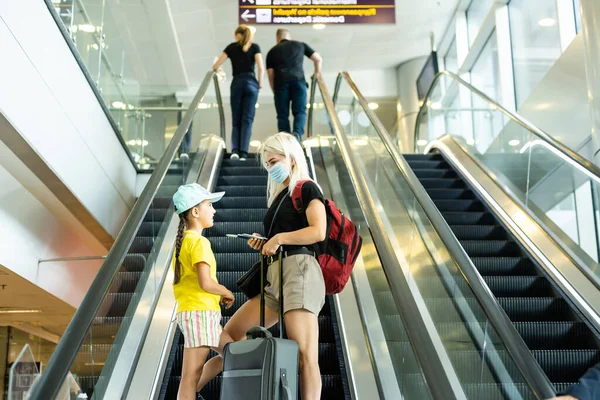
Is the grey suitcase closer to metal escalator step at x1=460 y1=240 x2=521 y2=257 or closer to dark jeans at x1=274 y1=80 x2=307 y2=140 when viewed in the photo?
metal escalator step at x1=460 y1=240 x2=521 y2=257

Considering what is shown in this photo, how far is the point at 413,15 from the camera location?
50.4 feet

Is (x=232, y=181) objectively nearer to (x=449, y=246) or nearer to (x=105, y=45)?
(x=105, y=45)

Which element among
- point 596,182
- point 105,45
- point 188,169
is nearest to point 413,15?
point 105,45

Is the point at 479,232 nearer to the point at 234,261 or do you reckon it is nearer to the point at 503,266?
the point at 503,266

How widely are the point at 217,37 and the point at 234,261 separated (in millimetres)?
10644

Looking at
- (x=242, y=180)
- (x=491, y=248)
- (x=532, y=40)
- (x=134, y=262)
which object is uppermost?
(x=532, y=40)

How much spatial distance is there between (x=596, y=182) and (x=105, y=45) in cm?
636

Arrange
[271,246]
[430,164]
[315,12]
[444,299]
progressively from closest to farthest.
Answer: [271,246], [444,299], [430,164], [315,12]

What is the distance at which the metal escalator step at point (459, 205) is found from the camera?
7.78 metres

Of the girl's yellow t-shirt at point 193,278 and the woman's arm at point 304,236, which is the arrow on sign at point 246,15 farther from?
the woman's arm at point 304,236

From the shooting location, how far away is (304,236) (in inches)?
140

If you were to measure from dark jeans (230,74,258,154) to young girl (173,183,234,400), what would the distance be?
6053mm

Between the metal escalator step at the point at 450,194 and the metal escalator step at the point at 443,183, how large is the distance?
0.34 meters

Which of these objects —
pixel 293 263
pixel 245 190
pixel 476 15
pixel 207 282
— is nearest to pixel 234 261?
pixel 245 190
